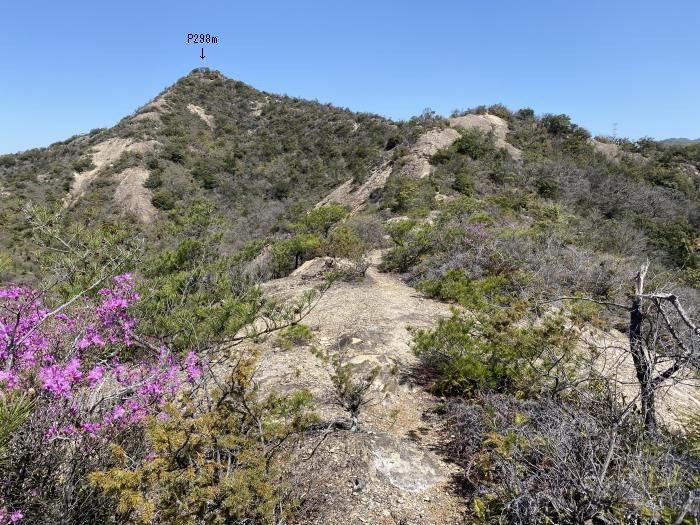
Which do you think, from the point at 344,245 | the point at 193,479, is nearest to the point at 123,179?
the point at 344,245

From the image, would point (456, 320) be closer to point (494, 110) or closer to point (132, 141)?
point (494, 110)

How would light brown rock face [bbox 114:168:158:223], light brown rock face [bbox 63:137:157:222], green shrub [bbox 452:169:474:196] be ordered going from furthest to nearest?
1. light brown rock face [bbox 63:137:157:222]
2. light brown rock face [bbox 114:168:158:223]
3. green shrub [bbox 452:169:474:196]

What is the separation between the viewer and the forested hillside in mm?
2398

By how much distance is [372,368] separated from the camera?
5.22m

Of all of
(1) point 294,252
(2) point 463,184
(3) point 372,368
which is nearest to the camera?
(3) point 372,368

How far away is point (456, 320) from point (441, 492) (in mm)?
2258

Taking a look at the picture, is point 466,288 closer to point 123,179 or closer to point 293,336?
point 293,336

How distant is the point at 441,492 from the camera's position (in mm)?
3311

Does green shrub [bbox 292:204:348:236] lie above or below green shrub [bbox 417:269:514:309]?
above

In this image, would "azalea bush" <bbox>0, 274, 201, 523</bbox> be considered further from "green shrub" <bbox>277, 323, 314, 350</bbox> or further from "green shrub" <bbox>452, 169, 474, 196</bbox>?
"green shrub" <bbox>452, 169, 474, 196</bbox>

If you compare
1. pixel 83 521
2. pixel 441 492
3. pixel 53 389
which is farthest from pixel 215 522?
pixel 441 492

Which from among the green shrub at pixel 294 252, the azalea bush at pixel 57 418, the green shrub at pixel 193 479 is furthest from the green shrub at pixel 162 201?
the green shrub at pixel 193 479

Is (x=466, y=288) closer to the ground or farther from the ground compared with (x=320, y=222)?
closer to the ground

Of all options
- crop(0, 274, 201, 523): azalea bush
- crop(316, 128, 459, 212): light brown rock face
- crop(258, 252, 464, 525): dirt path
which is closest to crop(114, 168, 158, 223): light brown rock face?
crop(316, 128, 459, 212): light brown rock face
